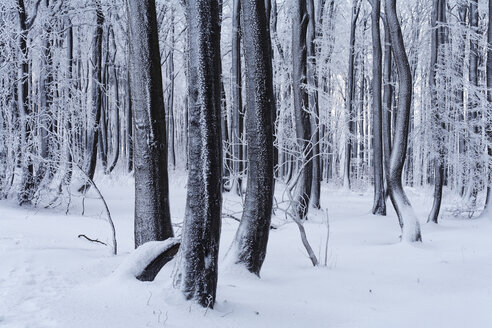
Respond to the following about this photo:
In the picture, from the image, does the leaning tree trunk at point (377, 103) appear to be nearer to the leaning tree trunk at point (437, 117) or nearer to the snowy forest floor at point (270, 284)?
the leaning tree trunk at point (437, 117)

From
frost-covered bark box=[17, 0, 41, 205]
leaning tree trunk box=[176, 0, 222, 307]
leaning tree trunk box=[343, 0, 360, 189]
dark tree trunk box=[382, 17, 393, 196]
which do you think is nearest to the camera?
leaning tree trunk box=[176, 0, 222, 307]

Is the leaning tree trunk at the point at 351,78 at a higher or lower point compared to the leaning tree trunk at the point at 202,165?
higher

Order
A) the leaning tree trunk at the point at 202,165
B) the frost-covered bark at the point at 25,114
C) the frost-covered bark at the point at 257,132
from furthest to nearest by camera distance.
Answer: the frost-covered bark at the point at 25,114 < the frost-covered bark at the point at 257,132 < the leaning tree trunk at the point at 202,165

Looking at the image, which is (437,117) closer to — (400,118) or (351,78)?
(400,118)

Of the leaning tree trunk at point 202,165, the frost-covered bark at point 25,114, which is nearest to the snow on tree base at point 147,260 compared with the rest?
the leaning tree trunk at point 202,165

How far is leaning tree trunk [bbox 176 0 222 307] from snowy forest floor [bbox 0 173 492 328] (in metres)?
0.25

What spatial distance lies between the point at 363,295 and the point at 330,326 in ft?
3.94

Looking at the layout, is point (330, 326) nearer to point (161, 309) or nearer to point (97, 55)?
point (161, 309)

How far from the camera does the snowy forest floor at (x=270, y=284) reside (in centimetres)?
305

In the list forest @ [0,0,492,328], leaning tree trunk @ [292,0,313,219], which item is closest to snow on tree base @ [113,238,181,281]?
forest @ [0,0,492,328]

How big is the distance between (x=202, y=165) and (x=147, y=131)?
1.34 meters

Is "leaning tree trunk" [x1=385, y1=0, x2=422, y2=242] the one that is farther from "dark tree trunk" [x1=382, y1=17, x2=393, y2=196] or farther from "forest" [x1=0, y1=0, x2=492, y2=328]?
"dark tree trunk" [x1=382, y1=17, x2=393, y2=196]

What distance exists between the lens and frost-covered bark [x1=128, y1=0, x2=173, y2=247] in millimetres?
4371

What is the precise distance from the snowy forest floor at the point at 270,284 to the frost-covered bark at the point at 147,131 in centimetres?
60
